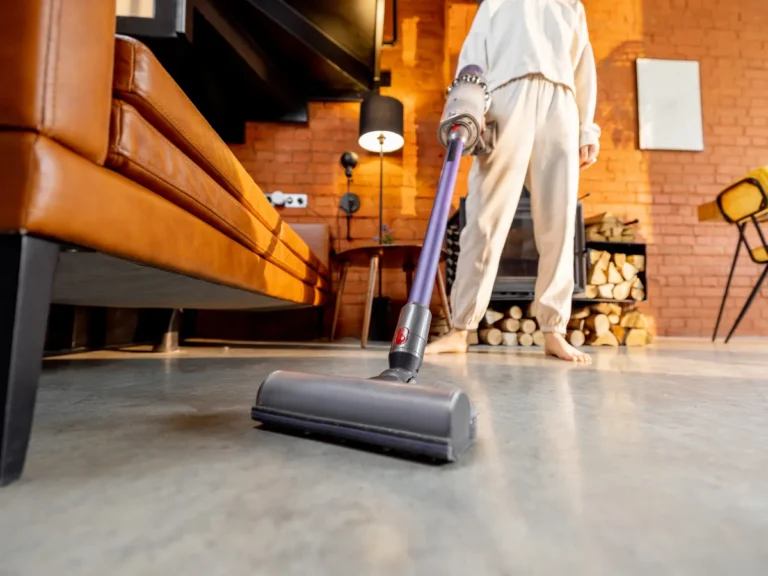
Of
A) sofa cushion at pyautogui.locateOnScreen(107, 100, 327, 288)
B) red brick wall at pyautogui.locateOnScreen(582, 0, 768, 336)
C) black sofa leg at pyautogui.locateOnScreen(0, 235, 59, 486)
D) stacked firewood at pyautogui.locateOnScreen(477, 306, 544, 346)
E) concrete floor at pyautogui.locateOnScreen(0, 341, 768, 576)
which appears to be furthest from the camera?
red brick wall at pyautogui.locateOnScreen(582, 0, 768, 336)

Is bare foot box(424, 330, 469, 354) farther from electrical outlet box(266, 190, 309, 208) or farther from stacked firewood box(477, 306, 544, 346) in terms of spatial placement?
electrical outlet box(266, 190, 309, 208)

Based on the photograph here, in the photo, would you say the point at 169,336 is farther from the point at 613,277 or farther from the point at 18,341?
the point at 613,277

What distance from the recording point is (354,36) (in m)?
2.92

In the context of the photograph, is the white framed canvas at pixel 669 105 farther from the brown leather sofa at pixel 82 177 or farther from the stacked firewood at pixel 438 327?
the brown leather sofa at pixel 82 177

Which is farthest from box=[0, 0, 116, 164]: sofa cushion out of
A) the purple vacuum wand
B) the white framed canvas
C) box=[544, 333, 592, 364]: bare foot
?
the white framed canvas

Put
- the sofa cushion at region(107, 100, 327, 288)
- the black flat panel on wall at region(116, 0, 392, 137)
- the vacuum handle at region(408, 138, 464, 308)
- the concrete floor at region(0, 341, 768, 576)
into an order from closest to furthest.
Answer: the concrete floor at region(0, 341, 768, 576) < the sofa cushion at region(107, 100, 327, 288) < the vacuum handle at region(408, 138, 464, 308) < the black flat panel on wall at region(116, 0, 392, 137)

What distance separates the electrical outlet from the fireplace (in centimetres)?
109

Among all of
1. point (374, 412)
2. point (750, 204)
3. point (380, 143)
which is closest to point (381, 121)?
point (380, 143)

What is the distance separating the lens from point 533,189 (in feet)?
5.58

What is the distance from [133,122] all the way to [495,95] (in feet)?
4.40

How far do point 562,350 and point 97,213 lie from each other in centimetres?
147

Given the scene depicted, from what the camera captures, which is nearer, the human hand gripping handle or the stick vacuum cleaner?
the stick vacuum cleaner

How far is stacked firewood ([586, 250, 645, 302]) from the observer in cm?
287

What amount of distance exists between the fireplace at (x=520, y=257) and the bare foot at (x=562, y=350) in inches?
38.0
